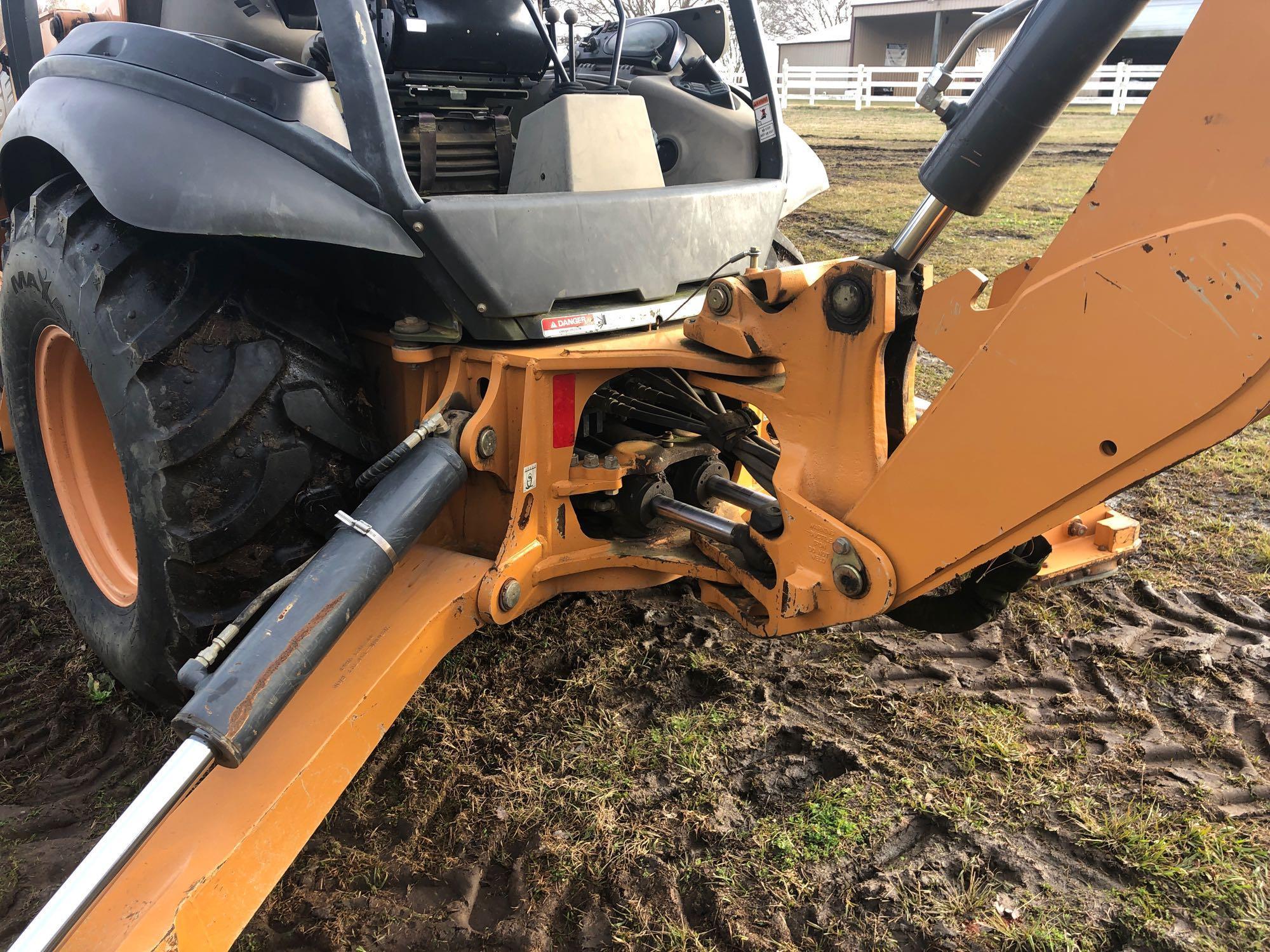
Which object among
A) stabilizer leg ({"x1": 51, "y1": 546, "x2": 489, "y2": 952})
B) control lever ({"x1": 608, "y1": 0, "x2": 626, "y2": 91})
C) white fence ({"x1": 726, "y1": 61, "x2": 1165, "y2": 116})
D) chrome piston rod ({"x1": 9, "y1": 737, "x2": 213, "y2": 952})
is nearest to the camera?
chrome piston rod ({"x1": 9, "y1": 737, "x2": 213, "y2": 952})

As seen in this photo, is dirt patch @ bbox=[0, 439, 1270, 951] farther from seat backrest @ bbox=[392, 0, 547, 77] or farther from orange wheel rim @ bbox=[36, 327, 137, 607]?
seat backrest @ bbox=[392, 0, 547, 77]

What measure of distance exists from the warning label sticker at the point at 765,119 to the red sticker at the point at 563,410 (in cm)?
123

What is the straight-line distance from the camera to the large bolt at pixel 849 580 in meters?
1.83

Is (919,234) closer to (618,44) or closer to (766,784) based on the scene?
(766,784)

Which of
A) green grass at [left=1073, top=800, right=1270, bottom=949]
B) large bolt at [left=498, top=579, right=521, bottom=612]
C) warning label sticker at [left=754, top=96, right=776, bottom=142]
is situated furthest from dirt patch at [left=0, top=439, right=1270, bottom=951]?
warning label sticker at [left=754, top=96, right=776, bottom=142]

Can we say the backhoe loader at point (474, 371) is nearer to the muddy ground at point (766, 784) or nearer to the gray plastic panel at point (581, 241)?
the gray plastic panel at point (581, 241)

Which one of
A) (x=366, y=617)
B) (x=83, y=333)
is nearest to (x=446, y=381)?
(x=366, y=617)

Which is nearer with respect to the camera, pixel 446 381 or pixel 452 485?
pixel 452 485

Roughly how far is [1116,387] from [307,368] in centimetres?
164

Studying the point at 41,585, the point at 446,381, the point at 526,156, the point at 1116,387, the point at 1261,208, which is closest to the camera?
the point at 1261,208

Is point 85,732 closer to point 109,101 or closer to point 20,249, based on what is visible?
point 20,249

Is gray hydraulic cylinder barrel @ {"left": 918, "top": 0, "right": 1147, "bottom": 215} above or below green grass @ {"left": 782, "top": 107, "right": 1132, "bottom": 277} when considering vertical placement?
above

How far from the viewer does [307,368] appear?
82.4 inches

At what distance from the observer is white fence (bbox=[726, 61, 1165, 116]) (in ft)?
54.7
